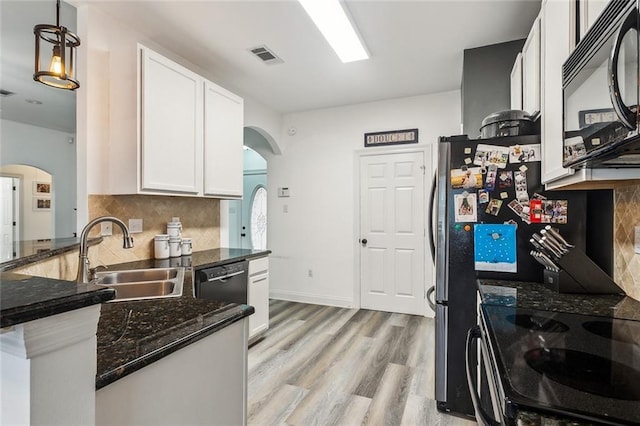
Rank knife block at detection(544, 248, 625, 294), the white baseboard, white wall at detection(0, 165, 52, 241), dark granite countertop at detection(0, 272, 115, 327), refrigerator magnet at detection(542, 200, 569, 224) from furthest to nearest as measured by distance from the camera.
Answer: white wall at detection(0, 165, 52, 241)
the white baseboard
refrigerator magnet at detection(542, 200, 569, 224)
knife block at detection(544, 248, 625, 294)
dark granite countertop at detection(0, 272, 115, 327)

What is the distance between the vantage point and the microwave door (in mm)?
742

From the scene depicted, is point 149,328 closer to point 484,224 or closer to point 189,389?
point 189,389

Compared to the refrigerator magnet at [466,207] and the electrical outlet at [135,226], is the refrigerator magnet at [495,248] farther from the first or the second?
the electrical outlet at [135,226]

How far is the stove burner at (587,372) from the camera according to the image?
749mm

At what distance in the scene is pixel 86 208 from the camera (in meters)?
2.27

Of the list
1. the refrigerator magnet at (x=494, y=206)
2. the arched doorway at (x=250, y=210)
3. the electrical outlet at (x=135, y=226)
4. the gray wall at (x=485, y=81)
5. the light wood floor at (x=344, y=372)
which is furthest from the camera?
the arched doorway at (x=250, y=210)

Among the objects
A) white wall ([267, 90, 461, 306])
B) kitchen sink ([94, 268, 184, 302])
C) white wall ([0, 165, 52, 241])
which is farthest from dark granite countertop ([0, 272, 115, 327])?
white wall ([0, 165, 52, 241])

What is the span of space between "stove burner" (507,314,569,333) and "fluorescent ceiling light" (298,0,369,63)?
211 centimetres

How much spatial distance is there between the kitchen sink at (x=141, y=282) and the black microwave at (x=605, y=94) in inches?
72.9

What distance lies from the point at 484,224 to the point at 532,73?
991 millimetres

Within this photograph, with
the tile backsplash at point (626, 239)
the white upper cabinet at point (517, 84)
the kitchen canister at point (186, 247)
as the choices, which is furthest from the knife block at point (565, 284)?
the kitchen canister at point (186, 247)

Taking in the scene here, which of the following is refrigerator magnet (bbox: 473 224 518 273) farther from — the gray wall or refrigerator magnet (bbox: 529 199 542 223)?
the gray wall

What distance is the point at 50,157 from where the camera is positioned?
17.2 feet

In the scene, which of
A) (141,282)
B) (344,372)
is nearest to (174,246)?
(141,282)
